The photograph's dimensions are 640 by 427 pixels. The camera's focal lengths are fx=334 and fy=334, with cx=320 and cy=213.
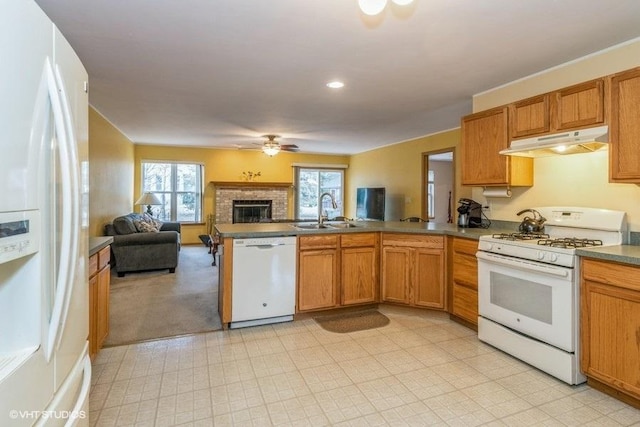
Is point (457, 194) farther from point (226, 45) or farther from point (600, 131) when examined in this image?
point (226, 45)

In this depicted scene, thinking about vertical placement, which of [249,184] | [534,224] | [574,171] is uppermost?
[249,184]

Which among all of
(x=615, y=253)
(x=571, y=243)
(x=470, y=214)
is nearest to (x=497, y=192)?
(x=470, y=214)

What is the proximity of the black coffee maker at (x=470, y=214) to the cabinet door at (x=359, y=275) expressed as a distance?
102 centimetres

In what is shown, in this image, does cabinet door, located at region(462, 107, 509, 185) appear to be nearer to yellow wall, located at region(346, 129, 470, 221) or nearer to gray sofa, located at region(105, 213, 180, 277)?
yellow wall, located at region(346, 129, 470, 221)

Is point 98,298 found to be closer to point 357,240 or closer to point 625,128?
point 357,240

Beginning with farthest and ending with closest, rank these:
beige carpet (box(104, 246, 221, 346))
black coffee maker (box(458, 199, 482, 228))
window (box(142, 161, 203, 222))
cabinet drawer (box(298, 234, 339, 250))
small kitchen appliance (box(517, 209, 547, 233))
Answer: window (box(142, 161, 203, 222))
black coffee maker (box(458, 199, 482, 228))
cabinet drawer (box(298, 234, 339, 250))
beige carpet (box(104, 246, 221, 346))
small kitchen appliance (box(517, 209, 547, 233))

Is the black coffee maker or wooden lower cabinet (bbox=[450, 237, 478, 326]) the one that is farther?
the black coffee maker

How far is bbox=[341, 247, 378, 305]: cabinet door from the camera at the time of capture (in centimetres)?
349

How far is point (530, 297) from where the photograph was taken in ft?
8.06

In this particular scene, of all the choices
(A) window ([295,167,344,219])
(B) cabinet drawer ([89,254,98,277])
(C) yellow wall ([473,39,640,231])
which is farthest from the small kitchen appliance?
(A) window ([295,167,344,219])

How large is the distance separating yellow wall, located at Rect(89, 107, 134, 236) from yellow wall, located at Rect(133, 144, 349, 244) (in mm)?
826

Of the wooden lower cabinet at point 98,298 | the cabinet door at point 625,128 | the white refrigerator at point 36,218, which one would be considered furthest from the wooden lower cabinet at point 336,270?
the white refrigerator at point 36,218

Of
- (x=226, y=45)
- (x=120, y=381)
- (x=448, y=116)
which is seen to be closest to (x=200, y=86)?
(x=226, y=45)

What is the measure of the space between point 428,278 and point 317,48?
238cm
